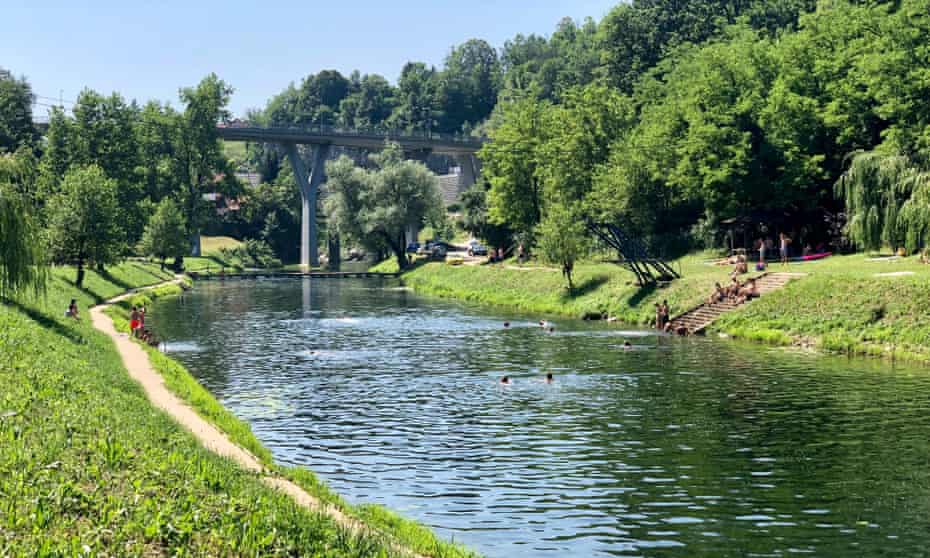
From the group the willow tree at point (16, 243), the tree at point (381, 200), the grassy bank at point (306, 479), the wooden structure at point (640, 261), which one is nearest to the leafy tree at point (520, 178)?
the tree at point (381, 200)

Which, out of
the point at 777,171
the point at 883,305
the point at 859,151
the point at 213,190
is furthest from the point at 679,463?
the point at 213,190

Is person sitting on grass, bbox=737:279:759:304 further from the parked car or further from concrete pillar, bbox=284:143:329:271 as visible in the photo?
concrete pillar, bbox=284:143:329:271

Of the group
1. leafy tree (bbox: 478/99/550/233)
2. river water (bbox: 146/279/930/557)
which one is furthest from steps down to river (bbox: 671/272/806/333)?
leafy tree (bbox: 478/99/550/233)

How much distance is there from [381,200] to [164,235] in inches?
983

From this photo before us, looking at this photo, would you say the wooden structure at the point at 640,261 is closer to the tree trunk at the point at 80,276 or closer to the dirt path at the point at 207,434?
the dirt path at the point at 207,434

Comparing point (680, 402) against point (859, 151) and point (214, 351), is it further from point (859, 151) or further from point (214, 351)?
point (859, 151)

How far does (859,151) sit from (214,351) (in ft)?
157

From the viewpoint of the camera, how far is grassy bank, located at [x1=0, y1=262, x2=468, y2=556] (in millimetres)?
15812

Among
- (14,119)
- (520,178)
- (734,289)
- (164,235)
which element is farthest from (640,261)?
(14,119)

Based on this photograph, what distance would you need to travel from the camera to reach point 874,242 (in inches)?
2290

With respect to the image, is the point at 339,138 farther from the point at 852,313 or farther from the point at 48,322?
the point at 48,322

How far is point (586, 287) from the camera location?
258ft

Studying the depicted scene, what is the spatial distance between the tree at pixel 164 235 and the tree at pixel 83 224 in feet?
109

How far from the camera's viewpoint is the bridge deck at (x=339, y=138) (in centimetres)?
15157
